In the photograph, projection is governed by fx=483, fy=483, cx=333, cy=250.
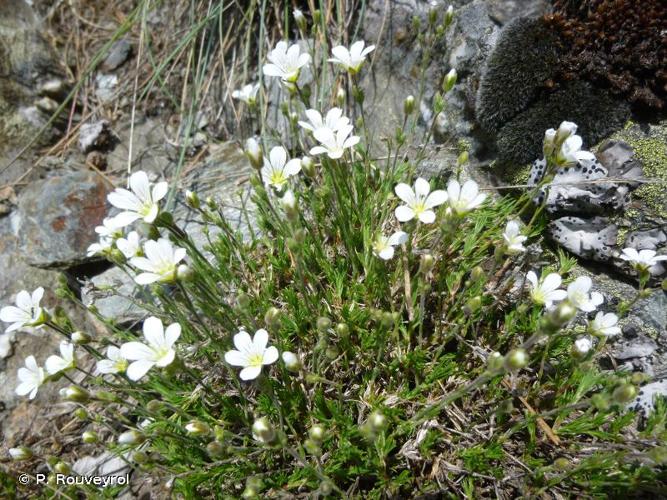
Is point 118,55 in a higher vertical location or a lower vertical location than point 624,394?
higher

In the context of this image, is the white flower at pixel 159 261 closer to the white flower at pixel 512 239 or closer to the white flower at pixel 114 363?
the white flower at pixel 114 363

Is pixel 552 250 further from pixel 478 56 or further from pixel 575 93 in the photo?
pixel 478 56

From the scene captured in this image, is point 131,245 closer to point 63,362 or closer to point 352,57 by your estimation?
point 63,362

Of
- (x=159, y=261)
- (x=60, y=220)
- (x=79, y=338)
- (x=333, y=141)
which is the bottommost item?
(x=60, y=220)

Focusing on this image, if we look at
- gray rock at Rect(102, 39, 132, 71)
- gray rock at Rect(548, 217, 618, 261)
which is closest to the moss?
gray rock at Rect(548, 217, 618, 261)

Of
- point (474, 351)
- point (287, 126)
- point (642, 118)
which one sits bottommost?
point (474, 351)

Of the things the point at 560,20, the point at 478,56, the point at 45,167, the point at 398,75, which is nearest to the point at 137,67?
the point at 45,167

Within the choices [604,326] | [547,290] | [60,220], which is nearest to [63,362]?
[60,220]
